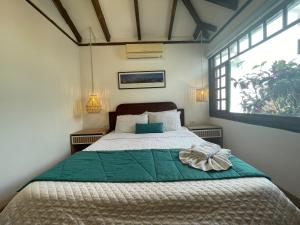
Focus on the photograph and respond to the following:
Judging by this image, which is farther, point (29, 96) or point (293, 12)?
point (29, 96)

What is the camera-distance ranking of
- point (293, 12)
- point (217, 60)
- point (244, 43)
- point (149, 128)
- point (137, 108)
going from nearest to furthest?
1. point (293, 12)
2. point (244, 43)
3. point (149, 128)
4. point (217, 60)
5. point (137, 108)

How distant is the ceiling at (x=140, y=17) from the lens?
3.24 m

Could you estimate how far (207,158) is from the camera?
5.52ft

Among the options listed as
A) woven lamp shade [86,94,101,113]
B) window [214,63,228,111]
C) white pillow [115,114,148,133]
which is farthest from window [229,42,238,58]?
woven lamp shade [86,94,101,113]

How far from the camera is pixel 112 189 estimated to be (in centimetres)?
129

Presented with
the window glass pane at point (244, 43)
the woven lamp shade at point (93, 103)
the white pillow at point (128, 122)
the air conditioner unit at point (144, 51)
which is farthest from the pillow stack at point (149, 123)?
the window glass pane at point (244, 43)

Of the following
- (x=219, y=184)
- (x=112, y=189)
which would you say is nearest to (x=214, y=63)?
(x=219, y=184)

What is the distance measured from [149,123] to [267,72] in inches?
79.2

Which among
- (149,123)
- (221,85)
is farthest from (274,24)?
(149,123)

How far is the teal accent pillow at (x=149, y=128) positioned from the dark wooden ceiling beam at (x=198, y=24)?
2055 millimetres

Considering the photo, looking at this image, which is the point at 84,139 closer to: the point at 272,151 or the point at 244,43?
the point at 272,151

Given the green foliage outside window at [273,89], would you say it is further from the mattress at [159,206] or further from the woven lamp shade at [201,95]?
the mattress at [159,206]

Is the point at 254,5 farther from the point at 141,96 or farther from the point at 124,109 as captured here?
the point at 124,109

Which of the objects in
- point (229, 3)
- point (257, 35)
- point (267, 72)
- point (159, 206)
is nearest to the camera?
point (159, 206)
